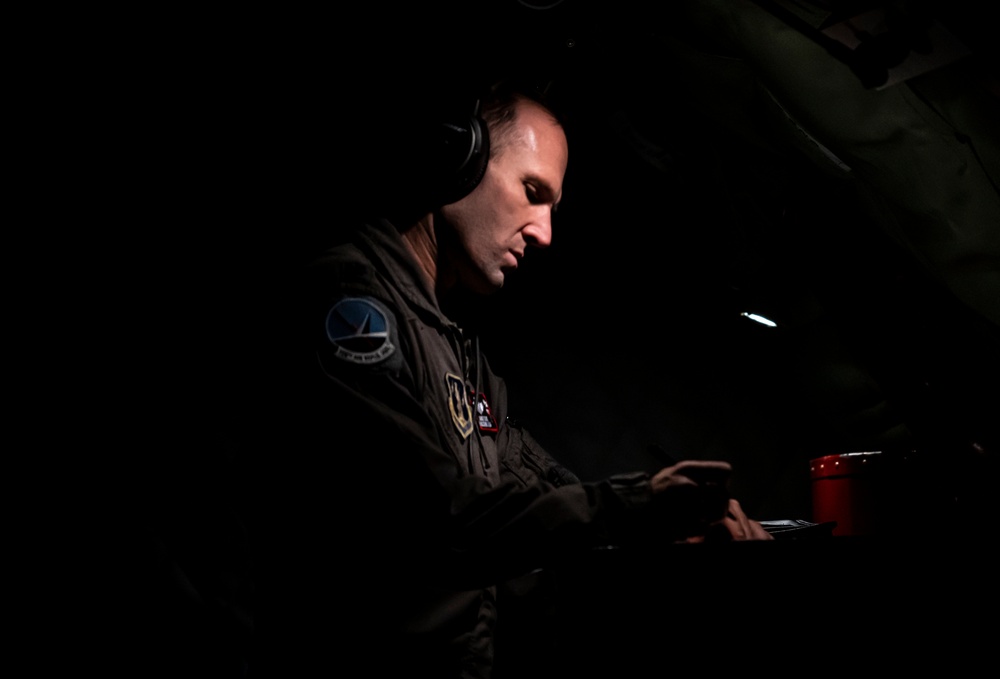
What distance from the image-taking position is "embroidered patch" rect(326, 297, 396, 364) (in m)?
1.29

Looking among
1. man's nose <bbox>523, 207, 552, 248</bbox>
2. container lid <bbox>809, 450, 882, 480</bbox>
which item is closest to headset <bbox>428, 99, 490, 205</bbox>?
man's nose <bbox>523, 207, 552, 248</bbox>

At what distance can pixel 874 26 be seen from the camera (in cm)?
137

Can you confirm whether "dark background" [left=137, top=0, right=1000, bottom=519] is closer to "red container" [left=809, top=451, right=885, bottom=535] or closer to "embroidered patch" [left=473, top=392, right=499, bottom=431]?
"red container" [left=809, top=451, right=885, bottom=535]

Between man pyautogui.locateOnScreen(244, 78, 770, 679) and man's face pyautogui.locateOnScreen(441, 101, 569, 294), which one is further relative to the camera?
man's face pyautogui.locateOnScreen(441, 101, 569, 294)

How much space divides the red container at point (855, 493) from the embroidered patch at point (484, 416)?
0.90 meters

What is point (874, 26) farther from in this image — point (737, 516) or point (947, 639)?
point (947, 639)

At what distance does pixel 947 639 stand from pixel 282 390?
1221 mm

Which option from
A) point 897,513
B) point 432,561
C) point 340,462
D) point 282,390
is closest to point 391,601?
point 432,561

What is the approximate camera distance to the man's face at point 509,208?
6.13 ft

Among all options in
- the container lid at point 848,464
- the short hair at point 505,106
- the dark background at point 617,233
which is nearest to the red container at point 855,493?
the container lid at point 848,464

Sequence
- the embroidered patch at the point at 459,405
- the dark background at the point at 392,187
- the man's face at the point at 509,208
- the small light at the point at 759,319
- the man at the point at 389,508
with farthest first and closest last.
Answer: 1. the small light at the point at 759,319
2. the man's face at the point at 509,208
3. the embroidered patch at the point at 459,405
4. the dark background at the point at 392,187
5. the man at the point at 389,508

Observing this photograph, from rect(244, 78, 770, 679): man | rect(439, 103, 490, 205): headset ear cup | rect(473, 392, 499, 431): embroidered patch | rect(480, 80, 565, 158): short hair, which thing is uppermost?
rect(480, 80, 565, 158): short hair

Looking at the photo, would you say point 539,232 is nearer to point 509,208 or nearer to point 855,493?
point 509,208

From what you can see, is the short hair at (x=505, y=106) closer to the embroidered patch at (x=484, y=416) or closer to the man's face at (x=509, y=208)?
the man's face at (x=509, y=208)
